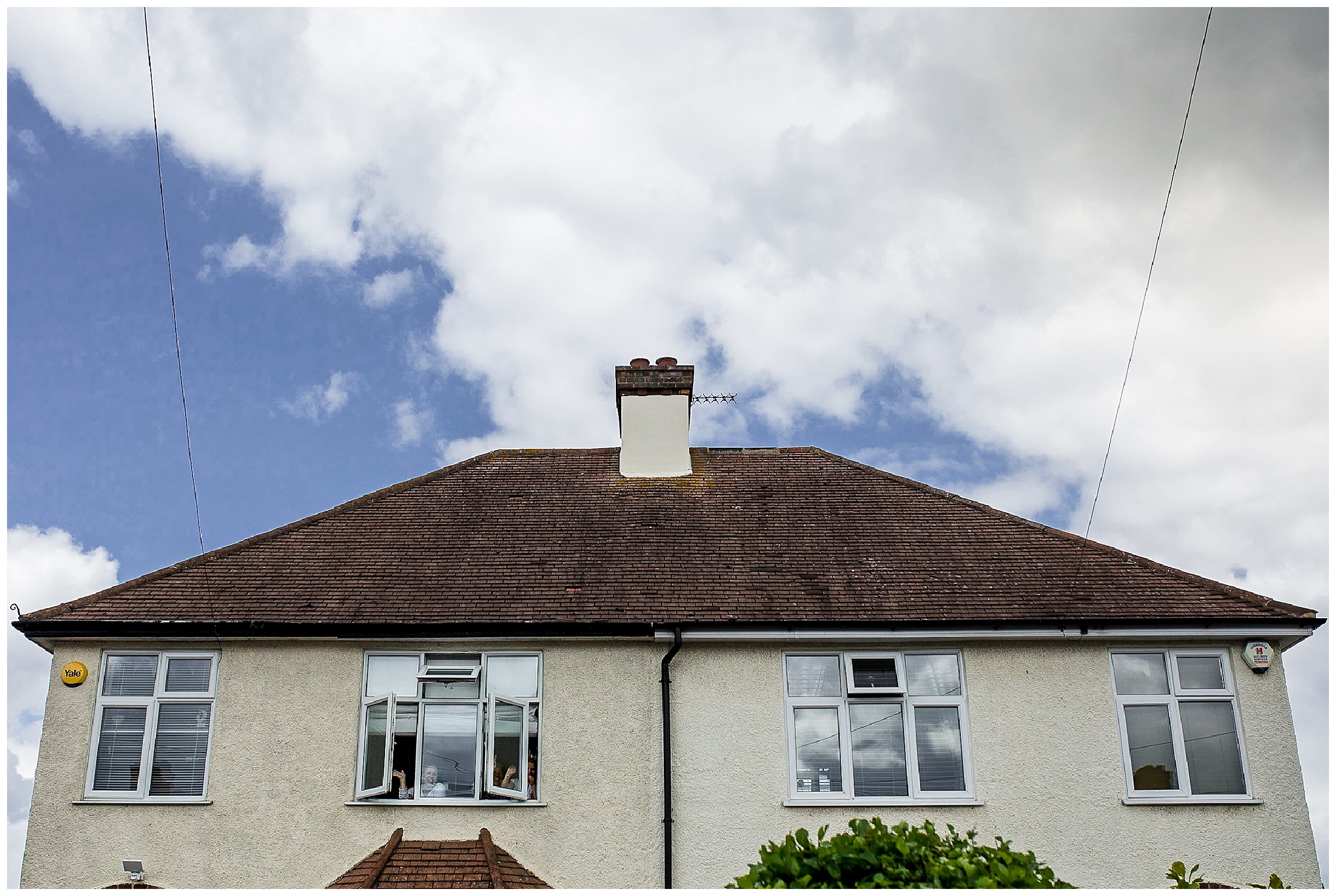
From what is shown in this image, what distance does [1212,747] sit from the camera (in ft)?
34.4

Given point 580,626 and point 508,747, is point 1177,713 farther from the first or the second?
point 508,747

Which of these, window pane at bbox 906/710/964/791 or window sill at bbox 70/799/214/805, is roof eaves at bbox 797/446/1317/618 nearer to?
window pane at bbox 906/710/964/791

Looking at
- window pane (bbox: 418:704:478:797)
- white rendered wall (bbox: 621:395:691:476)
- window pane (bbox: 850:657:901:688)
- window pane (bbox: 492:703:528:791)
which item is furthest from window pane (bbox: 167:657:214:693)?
window pane (bbox: 850:657:901:688)

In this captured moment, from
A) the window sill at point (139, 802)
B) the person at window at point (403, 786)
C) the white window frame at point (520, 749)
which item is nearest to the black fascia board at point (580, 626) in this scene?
the white window frame at point (520, 749)

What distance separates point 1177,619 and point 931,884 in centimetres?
649

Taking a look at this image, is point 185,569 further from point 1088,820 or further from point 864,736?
point 1088,820

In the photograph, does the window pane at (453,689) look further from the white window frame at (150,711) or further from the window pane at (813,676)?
the window pane at (813,676)

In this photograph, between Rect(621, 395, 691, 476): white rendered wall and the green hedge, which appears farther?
Rect(621, 395, 691, 476): white rendered wall

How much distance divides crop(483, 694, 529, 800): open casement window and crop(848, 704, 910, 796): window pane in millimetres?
3347

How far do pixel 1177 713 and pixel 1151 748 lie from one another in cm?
47

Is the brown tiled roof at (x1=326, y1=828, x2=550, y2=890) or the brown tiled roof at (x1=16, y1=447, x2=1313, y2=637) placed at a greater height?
the brown tiled roof at (x1=16, y1=447, x2=1313, y2=637)

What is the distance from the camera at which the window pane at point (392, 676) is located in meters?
10.7

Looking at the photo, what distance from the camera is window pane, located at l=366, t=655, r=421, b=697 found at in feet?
35.0

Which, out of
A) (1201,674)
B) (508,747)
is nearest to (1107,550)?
(1201,674)
